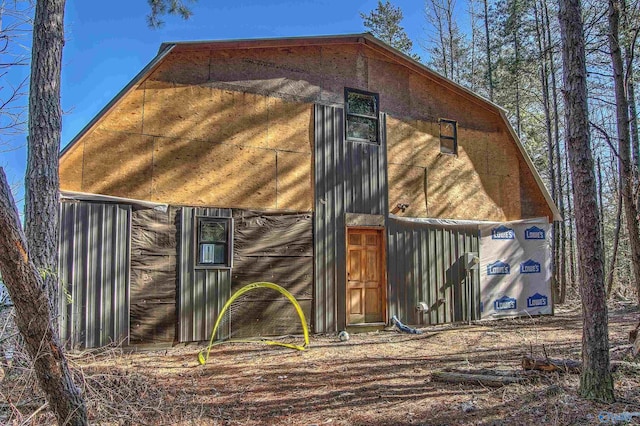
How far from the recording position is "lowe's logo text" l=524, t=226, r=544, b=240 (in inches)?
447

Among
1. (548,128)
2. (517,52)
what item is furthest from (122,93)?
(517,52)

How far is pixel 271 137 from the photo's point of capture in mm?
8602

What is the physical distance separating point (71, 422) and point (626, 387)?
4885 mm

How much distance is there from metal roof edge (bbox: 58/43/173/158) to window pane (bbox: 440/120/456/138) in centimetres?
616

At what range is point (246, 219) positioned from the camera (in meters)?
8.18

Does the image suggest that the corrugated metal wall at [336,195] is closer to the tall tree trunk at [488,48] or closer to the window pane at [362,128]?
the window pane at [362,128]

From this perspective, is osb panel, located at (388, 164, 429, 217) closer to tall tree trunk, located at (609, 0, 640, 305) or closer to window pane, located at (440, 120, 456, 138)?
window pane, located at (440, 120, 456, 138)

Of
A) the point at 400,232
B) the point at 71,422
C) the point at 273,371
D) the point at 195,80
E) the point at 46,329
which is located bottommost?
the point at 273,371

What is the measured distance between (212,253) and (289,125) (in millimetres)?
2842

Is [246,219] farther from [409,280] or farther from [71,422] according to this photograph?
[71,422]

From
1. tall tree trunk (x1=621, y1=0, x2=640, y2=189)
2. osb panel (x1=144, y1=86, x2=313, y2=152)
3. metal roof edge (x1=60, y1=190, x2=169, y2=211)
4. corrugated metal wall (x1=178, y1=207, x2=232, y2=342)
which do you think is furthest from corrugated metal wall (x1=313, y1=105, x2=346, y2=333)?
tall tree trunk (x1=621, y1=0, x2=640, y2=189)

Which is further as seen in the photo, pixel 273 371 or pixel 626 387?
pixel 273 371

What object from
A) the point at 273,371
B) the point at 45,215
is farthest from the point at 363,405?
the point at 45,215

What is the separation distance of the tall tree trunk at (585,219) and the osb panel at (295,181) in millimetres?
5121
